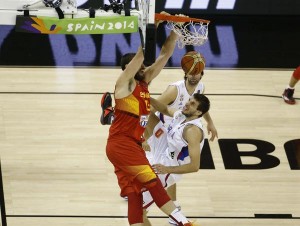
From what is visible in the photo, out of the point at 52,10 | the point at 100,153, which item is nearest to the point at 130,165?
the point at 52,10

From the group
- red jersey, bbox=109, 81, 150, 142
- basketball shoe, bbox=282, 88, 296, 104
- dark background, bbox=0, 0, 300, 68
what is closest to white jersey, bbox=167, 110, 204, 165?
red jersey, bbox=109, 81, 150, 142

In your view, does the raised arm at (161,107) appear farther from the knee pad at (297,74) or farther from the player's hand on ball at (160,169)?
the knee pad at (297,74)

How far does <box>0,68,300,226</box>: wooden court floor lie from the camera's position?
10141mm

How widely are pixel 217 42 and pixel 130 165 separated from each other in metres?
6.50

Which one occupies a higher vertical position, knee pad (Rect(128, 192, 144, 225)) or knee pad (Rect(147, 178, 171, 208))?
knee pad (Rect(147, 178, 171, 208))

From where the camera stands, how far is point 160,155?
980 centimetres

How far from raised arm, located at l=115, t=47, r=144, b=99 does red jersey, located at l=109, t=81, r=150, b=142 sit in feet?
0.22

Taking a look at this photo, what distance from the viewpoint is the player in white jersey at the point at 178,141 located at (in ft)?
29.8

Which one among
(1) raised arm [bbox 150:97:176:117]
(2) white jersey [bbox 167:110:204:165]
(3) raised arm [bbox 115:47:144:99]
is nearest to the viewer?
(3) raised arm [bbox 115:47:144:99]

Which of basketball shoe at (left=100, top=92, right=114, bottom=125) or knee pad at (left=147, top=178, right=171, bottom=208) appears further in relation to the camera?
basketball shoe at (left=100, top=92, right=114, bottom=125)

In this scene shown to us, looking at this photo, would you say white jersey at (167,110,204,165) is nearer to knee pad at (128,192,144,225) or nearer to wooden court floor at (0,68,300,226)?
knee pad at (128,192,144,225)

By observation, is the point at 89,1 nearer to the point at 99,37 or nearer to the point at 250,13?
the point at 99,37

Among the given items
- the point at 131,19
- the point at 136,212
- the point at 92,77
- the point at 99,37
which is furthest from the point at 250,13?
the point at 136,212

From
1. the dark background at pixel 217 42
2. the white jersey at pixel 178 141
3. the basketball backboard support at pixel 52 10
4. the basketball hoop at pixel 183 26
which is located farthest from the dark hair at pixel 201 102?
the dark background at pixel 217 42
